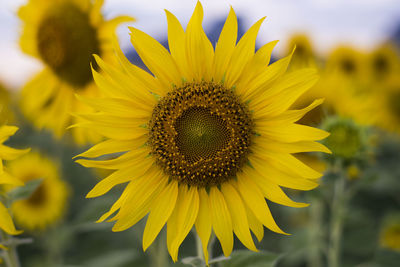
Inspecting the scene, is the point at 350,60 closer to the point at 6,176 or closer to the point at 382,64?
the point at 382,64

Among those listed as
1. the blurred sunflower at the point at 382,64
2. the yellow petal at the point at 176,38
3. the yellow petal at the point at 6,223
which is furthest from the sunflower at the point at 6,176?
the blurred sunflower at the point at 382,64

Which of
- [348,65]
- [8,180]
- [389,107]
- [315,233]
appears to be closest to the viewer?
[8,180]

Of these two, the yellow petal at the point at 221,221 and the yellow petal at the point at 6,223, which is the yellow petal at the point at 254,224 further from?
the yellow petal at the point at 6,223

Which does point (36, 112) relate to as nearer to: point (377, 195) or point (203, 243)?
point (203, 243)

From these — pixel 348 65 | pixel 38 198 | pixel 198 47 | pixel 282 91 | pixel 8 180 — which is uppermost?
pixel 198 47

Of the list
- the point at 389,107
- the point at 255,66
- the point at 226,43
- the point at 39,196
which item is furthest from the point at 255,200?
the point at 389,107

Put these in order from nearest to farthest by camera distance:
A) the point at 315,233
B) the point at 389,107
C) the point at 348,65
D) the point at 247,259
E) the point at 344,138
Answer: the point at 247,259, the point at 344,138, the point at 315,233, the point at 389,107, the point at 348,65

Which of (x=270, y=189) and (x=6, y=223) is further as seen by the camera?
(x=270, y=189)
